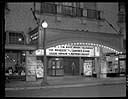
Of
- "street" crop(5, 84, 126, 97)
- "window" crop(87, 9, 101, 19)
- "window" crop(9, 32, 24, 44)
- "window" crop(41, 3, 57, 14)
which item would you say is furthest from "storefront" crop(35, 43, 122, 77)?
"street" crop(5, 84, 126, 97)

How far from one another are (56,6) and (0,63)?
1571 centimetres

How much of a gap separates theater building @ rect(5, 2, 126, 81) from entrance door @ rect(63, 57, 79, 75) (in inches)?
69.7

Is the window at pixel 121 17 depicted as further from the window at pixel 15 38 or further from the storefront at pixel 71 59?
the window at pixel 15 38

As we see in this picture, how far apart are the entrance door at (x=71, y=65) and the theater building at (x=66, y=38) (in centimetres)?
177

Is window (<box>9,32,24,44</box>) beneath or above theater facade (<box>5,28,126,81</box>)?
above

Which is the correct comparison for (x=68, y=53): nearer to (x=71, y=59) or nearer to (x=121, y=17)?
(x=71, y=59)

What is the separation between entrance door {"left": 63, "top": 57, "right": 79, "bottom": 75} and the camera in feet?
81.4

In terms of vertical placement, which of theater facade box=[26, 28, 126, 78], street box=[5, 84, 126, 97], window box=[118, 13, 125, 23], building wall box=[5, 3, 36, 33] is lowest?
street box=[5, 84, 126, 97]

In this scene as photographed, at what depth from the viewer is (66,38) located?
15.3 metres

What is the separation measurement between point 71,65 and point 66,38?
10.3 m

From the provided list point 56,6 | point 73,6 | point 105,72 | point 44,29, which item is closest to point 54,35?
point 44,29

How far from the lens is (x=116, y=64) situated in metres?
22.4

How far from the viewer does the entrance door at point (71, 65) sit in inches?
976

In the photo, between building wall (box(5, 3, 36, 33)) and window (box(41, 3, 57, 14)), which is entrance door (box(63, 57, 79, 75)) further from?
building wall (box(5, 3, 36, 33))
